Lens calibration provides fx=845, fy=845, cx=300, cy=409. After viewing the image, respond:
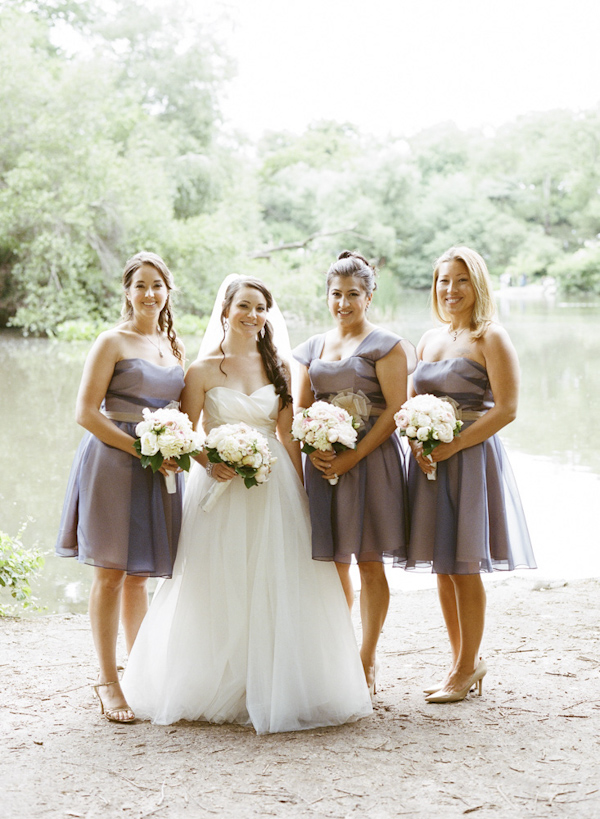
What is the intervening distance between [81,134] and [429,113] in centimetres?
3744

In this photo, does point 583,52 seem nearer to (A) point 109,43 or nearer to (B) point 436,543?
(A) point 109,43

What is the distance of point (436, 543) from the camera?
12.5 feet

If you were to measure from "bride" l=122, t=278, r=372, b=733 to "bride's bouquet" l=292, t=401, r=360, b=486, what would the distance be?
255mm

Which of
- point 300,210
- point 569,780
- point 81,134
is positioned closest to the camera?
point 569,780

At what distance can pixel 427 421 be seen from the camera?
3578 millimetres

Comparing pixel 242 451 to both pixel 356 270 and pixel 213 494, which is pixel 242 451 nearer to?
pixel 213 494

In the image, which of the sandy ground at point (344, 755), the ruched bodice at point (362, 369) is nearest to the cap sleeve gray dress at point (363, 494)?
the ruched bodice at point (362, 369)

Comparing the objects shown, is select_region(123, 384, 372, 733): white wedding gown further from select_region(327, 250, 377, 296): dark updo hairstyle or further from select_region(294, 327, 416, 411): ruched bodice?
select_region(327, 250, 377, 296): dark updo hairstyle

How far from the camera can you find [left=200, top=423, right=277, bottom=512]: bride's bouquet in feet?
11.7

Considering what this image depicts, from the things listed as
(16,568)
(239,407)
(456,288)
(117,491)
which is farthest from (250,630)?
(16,568)

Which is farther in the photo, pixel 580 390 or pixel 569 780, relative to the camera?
pixel 580 390

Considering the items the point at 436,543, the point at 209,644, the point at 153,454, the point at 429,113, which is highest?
the point at 429,113

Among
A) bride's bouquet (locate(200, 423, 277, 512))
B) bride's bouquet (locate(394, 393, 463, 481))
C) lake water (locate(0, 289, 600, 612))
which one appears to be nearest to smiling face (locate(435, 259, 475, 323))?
bride's bouquet (locate(394, 393, 463, 481))

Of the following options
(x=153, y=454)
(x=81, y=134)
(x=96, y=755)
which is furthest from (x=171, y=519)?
(x=81, y=134)
